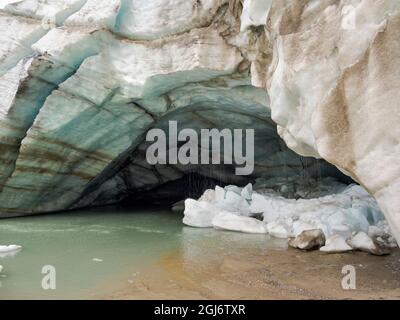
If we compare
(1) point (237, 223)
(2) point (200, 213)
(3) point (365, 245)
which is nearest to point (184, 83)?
(2) point (200, 213)

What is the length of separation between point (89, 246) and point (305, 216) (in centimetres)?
451

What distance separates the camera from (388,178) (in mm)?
3980

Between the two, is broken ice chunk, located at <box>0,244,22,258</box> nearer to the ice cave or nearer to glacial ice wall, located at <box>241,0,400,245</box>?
the ice cave

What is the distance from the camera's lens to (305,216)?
8.54 meters

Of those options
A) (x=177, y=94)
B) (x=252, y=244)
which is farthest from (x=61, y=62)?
(x=252, y=244)

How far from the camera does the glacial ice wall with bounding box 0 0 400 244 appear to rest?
4.18m

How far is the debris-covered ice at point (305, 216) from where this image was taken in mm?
6773

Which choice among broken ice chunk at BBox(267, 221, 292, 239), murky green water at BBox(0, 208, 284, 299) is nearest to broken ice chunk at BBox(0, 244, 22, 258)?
murky green water at BBox(0, 208, 284, 299)

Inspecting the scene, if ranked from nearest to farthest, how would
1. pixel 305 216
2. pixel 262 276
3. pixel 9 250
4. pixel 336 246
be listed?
pixel 262 276 < pixel 336 246 < pixel 9 250 < pixel 305 216

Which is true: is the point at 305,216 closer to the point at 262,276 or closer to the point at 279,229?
the point at 279,229

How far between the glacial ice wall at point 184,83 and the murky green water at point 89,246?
2.08 meters

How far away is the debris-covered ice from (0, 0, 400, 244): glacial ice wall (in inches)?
67.4

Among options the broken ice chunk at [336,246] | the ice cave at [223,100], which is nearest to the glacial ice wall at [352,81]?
the ice cave at [223,100]
